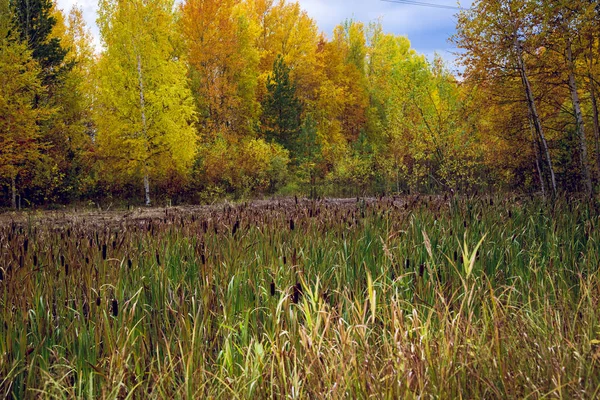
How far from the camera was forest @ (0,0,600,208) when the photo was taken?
12.9m

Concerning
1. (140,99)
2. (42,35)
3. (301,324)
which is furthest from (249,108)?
(301,324)

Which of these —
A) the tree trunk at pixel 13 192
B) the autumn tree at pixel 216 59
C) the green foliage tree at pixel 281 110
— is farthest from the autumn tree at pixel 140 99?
the green foliage tree at pixel 281 110

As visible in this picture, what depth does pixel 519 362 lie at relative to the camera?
2.03m

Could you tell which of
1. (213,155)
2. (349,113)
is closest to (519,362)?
(213,155)

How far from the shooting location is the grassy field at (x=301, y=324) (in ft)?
6.01

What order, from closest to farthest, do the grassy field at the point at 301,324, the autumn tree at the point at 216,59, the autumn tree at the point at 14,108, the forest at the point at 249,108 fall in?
1. the grassy field at the point at 301,324
2. the forest at the point at 249,108
3. the autumn tree at the point at 14,108
4. the autumn tree at the point at 216,59

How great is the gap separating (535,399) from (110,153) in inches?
771

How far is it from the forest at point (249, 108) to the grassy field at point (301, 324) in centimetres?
720

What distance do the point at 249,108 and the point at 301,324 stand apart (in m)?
27.9

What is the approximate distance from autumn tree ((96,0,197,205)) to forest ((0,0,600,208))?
6 cm

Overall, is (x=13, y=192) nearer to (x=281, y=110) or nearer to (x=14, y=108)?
(x=14, y=108)

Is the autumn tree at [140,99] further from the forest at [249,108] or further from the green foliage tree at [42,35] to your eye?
the green foliage tree at [42,35]

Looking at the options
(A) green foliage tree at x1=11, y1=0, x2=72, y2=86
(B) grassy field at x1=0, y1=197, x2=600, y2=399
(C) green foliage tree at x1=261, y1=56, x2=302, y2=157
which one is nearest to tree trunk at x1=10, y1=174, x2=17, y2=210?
(A) green foliage tree at x1=11, y1=0, x2=72, y2=86

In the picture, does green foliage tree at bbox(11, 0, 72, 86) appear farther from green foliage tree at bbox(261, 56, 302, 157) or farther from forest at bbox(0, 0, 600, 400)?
green foliage tree at bbox(261, 56, 302, 157)
